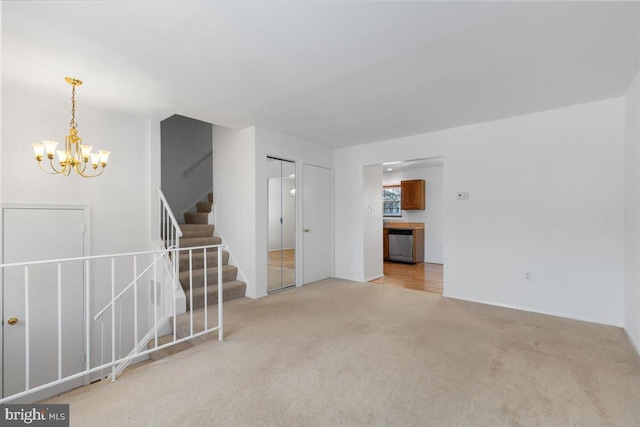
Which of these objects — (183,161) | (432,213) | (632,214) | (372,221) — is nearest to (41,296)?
(183,161)

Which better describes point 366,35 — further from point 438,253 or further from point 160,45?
point 438,253

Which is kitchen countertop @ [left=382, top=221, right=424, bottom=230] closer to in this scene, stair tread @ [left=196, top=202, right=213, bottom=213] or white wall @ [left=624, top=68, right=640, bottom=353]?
stair tread @ [left=196, top=202, right=213, bottom=213]

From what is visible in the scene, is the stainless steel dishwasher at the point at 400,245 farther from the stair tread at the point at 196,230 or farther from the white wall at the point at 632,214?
Answer: the stair tread at the point at 196,230

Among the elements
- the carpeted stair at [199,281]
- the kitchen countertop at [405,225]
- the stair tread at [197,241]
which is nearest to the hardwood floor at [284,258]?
the carpeted stair at [199,281]

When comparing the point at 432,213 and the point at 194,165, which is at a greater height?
the point at 194,165

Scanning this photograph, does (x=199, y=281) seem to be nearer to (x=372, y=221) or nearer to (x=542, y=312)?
(x=372, y=221)

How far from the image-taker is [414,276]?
19.4ft

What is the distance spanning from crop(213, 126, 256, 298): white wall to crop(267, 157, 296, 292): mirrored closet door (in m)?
0.30

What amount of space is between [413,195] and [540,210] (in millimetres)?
3982

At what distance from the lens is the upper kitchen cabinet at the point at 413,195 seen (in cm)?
754

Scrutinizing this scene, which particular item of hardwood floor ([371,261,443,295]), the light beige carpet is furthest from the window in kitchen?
the light beige carpet

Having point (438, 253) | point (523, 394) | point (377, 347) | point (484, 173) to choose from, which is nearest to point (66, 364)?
point (377, 347)

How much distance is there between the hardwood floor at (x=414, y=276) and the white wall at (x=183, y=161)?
3948 mm

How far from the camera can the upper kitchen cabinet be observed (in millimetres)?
7544
